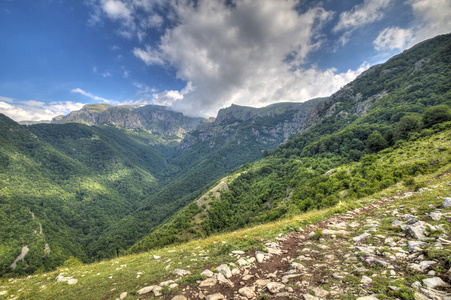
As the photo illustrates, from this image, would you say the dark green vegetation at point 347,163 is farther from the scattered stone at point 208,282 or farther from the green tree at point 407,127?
the scattered stone at point 208,282

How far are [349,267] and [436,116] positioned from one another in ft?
204

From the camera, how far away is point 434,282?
154 inches

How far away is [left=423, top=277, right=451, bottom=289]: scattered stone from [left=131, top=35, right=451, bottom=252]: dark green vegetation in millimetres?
19478

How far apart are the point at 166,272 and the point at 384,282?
902cm

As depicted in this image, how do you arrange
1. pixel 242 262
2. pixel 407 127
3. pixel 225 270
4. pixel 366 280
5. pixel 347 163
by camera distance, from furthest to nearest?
pixel 347 163 → pixel 407 127 → pixel 242 262 → pixel 225 270 → pixel 366 280

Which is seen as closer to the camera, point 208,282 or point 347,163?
point 208,282

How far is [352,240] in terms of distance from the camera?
7977mm

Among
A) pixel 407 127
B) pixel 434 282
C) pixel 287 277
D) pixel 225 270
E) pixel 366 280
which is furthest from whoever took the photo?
pixel 407 127

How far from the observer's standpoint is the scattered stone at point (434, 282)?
12.5ft

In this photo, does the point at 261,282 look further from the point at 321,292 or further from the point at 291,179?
the point at 291,179

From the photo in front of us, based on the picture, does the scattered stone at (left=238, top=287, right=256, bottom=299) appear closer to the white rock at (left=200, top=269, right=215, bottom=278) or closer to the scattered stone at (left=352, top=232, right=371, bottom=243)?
the white rock at (left=200, top=269, right=215, bottom=278)

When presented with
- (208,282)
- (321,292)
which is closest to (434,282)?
(321,292)

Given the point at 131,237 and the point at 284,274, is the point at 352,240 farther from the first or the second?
the point at 131,237

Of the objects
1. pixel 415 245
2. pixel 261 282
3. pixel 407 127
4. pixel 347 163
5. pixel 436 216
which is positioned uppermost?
pixel 407 127
